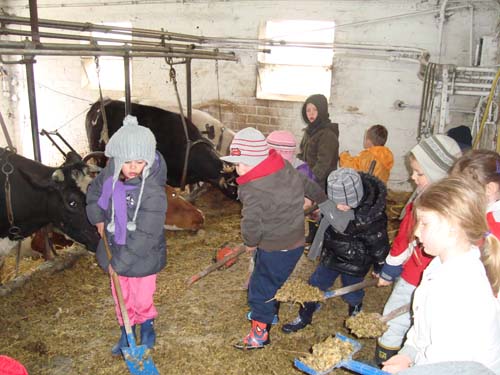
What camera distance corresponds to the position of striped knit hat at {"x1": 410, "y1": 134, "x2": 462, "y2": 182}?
8.07 ft

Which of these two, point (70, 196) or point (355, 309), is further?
point (70, 196)

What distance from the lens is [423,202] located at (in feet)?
5.04

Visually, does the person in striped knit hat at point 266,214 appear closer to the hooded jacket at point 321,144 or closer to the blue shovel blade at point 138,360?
the blue shovel blade at point 138,360

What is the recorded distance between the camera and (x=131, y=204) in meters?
2.48

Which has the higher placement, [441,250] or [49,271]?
[441,250]

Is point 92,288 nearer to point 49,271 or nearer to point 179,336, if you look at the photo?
point 49,271

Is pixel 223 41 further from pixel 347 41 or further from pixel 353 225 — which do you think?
pixel 353 225

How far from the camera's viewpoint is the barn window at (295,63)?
22.7 ft

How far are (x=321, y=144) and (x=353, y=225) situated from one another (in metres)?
1.50

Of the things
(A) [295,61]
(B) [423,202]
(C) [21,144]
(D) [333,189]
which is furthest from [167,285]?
(C) [21,144]

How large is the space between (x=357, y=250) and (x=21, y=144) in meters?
9.64

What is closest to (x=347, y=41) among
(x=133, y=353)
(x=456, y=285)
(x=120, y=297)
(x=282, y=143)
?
(x=282, y=143)

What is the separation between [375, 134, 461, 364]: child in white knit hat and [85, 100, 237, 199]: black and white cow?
3638mm

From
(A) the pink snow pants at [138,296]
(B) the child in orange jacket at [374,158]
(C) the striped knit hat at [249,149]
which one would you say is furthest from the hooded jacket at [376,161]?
(A) the pink snow pants at [138,296]
